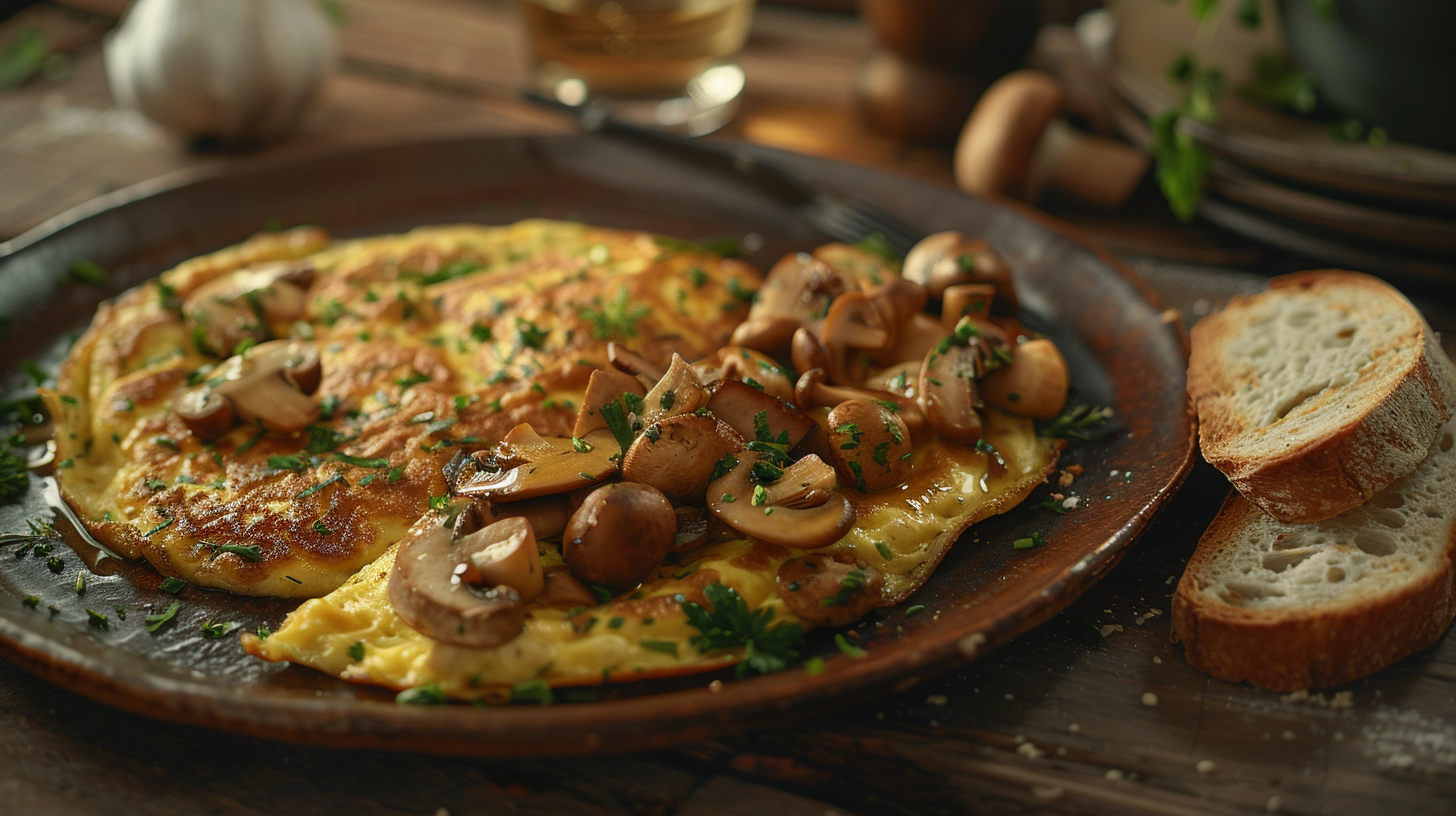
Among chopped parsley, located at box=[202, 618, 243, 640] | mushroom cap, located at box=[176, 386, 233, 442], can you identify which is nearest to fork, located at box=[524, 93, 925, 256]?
mushroom cap, located at box=[176, 386, 233, 442]

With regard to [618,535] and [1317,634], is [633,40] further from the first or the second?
[1317,634]

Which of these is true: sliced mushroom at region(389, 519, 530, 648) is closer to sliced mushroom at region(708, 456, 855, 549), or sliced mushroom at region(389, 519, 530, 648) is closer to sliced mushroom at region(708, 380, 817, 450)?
sliced mushroom at region(708, 456, 855, 549)

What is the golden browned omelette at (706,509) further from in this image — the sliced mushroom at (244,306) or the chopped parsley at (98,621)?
the sliced mushroom at (244,306)

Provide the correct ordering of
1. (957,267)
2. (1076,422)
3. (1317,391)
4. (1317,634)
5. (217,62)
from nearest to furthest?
1. (1317,634)
2. (1317,391)
3. (1076,422)
4. (957,267)
5. (217,62)

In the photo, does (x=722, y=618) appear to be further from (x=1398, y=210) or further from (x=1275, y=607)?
(x=1398, y=210)

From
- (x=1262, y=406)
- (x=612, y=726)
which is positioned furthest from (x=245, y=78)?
(x=1262, y=406)

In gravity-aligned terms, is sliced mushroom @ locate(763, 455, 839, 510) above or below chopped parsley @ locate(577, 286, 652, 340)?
below

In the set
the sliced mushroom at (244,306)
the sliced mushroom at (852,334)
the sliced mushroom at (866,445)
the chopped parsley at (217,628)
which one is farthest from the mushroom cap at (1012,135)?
the chopped parsley at (217,628)

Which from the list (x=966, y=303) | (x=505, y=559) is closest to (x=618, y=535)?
(x=505, y=559)
